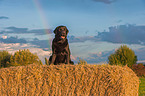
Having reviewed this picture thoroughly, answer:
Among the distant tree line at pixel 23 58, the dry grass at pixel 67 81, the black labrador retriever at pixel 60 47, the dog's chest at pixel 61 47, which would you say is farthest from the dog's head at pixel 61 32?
the distant tree line at pixel 23 58

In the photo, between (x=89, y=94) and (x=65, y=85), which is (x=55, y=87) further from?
(x=89, y=94)

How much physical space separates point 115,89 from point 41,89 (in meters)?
2.54

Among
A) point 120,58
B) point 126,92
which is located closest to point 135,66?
point 120,58

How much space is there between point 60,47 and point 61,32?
638mm

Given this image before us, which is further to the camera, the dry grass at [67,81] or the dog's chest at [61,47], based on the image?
the dog's chest at [61,47]

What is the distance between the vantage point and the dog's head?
7624mm

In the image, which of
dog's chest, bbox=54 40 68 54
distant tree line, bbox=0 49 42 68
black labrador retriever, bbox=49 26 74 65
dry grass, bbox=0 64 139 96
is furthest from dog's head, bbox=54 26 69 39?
distant tree line, bbox=0 49 42 68

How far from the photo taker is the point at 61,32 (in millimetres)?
7621

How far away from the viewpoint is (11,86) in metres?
6.61

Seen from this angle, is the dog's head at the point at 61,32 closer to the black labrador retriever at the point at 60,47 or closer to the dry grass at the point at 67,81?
the black labrador retriever at the point at 60,47

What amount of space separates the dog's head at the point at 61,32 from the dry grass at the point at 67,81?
1767mm

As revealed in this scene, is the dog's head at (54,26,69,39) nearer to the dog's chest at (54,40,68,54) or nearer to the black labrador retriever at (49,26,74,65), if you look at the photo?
the black labrador retriever at (49,26,74,65)

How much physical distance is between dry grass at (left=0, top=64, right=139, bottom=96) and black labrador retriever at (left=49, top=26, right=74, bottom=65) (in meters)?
1.45

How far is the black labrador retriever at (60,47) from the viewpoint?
7.65 metres
